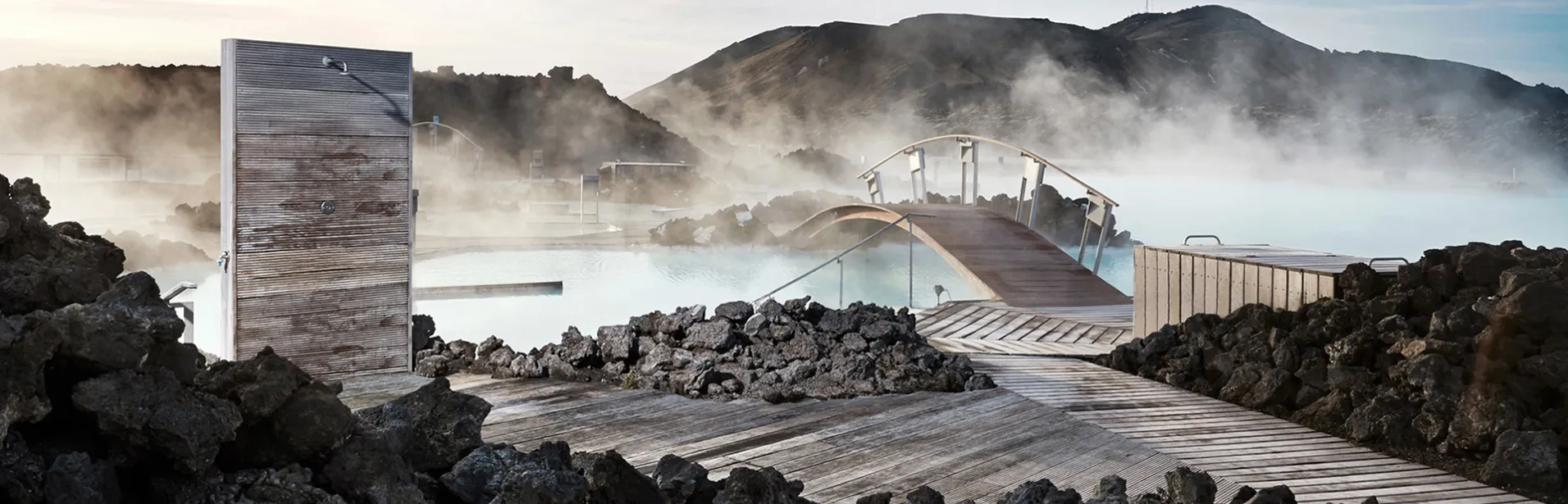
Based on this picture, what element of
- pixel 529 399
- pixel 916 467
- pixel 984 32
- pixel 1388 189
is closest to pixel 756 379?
pixel 529 399

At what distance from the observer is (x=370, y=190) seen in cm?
540

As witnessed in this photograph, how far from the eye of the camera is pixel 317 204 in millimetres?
5297

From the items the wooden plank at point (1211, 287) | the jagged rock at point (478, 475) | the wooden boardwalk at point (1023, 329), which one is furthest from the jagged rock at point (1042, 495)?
the wooden plank at point (1211, 287)

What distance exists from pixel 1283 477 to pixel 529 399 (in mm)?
2742

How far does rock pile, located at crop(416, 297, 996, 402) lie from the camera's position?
537 cm

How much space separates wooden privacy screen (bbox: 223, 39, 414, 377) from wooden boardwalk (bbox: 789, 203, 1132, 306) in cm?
473

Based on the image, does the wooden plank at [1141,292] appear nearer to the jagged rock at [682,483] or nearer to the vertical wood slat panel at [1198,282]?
the vertical wood slat panel at [1198,282]

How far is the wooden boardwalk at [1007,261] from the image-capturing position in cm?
922

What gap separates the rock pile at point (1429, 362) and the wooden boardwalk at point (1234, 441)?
0.37 ft

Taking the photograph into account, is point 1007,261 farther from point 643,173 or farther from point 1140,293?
point 643,173

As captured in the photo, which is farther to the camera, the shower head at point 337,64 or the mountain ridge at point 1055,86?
the mountain ridge at point 1055,86

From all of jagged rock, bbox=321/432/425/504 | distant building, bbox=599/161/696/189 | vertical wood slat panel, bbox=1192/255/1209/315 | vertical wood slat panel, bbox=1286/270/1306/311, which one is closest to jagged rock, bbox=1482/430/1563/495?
vertical wood slat panel, bbox=1286/270/1306/311

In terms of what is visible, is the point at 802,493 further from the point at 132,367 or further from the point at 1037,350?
the point at 1037,350

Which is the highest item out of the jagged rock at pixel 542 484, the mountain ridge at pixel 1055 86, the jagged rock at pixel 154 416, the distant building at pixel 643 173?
the mountain ridge at pixel 1055 86
